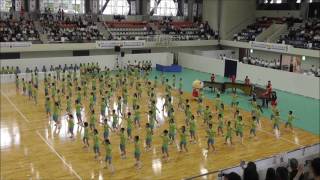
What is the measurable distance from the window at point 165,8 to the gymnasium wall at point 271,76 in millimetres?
8699

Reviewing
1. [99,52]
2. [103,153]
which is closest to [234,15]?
[99,52]

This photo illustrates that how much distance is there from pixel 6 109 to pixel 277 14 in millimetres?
26916

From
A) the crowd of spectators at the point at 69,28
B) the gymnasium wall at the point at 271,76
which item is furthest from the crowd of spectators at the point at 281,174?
the crowd of spectators at the point at 69,28

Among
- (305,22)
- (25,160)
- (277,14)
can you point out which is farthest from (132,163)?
(277,14)

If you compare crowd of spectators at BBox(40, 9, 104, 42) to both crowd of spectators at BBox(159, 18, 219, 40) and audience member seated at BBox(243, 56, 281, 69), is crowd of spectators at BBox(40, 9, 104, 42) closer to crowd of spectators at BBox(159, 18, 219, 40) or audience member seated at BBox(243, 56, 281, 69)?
crowd of spectators at BBox(159, 18, 219, 40)

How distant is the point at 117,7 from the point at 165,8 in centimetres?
541

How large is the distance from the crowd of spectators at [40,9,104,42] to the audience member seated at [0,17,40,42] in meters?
1.12

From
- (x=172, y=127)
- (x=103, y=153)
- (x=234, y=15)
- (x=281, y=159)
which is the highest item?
(x=234, y=15)

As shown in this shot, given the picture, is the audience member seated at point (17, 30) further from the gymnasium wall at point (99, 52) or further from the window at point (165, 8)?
the window at point (165, 8)

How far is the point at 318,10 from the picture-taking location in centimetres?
3234

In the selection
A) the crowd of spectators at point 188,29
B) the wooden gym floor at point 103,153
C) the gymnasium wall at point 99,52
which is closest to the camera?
the wooden gym floor at point 103,153

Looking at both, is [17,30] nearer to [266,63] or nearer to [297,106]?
[266,63]

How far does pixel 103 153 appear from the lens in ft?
41.2

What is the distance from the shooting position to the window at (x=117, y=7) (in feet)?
120
